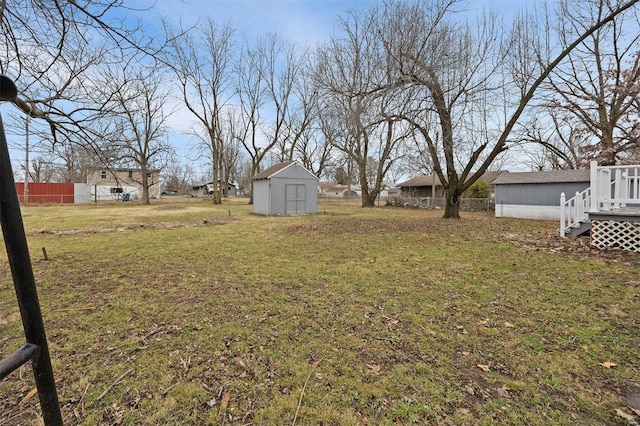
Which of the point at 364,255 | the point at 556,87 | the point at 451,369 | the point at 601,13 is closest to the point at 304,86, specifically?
the point at 556,87

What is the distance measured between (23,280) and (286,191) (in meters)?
17.6

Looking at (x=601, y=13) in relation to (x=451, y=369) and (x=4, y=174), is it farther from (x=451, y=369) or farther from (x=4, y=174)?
(x=4, y=174)

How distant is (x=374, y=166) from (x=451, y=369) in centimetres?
4542

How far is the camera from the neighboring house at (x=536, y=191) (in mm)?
15383

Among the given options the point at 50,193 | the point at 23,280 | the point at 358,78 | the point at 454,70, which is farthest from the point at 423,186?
the point at 50,193

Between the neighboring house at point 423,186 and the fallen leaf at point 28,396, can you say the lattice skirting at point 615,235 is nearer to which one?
the fallen leaf at point 28,396

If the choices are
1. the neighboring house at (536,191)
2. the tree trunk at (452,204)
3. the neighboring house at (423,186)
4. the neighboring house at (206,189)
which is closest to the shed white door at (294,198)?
the tree trunk at (452,204)

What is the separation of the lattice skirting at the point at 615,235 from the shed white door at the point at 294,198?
13.9 m

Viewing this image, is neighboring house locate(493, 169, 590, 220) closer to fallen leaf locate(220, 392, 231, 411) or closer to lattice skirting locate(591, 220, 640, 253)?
lattice skirting locate(591, 220, 640, 253)

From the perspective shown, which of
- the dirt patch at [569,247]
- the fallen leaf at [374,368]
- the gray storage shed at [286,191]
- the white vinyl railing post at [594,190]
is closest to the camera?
the fallen leaf at [374,368]

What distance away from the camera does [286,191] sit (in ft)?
60.3

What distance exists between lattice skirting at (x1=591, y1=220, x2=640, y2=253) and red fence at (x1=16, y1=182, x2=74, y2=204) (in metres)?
37.5

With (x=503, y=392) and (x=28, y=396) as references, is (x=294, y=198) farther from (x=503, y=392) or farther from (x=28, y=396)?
(x=503, y=392)

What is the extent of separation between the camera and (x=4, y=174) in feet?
2.90
